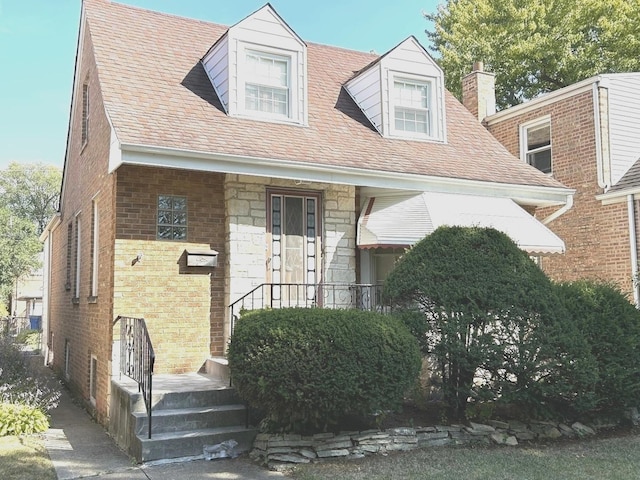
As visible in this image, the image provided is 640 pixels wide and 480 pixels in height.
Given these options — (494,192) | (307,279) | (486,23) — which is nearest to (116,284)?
(307,279)

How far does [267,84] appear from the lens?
1073 cm

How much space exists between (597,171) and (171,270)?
10350 millimetres

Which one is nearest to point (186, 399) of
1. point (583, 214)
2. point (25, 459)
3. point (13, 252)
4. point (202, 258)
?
point (25, 459)

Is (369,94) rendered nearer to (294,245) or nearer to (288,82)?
(288,82)

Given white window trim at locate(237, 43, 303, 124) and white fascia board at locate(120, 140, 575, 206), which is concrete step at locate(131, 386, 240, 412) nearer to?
white fascia board at locate(120, 140, 575, 206)

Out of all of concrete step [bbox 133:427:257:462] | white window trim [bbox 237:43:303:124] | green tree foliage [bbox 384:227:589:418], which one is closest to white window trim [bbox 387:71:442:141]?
white window trim [bbox 237:43:303:124]

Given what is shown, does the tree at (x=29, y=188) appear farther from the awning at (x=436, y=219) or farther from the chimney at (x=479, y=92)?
the awning at (x=436, y=219)

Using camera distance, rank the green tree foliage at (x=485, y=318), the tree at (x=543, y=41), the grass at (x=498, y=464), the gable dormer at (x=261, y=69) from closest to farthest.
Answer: the grass at (x=498, y=464) < the green tree foliage at (x=485, y=318) < the gable dormer at (x=261, y=69) < the tree at (x=543, y=41)

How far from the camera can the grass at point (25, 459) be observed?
6297mm

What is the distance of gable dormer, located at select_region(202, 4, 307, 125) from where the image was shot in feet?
34.1

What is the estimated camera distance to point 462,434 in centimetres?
747

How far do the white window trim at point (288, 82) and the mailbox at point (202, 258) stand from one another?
2.69 meters

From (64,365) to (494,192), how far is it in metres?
10.6

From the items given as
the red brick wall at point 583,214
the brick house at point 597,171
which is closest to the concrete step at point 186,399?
the brick house at point 597,171
